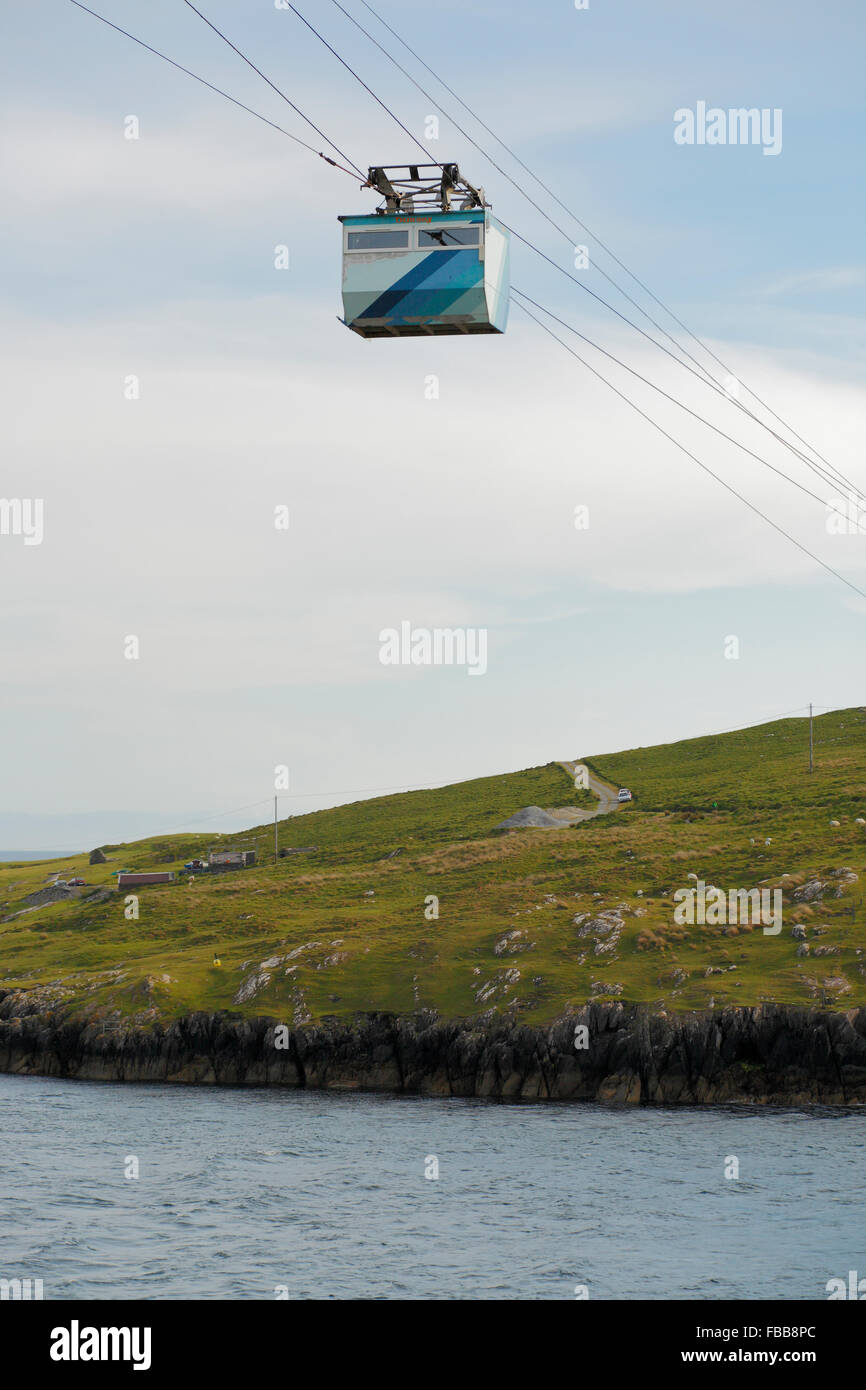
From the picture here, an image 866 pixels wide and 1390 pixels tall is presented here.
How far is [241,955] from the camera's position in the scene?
112 meters

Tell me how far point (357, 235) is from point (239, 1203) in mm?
38165

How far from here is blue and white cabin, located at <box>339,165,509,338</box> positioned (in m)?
39.2

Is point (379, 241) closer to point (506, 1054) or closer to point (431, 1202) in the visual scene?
point (431, 1202)

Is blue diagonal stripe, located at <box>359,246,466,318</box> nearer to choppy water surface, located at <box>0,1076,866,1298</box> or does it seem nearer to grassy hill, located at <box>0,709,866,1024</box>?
choppy water surface, located at <box>0,1076,866,1298</box>

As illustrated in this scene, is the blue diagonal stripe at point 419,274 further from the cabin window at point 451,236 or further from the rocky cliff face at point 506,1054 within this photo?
the rocky cliff face at point 506,1054

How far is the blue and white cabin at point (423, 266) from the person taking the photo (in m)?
39.2

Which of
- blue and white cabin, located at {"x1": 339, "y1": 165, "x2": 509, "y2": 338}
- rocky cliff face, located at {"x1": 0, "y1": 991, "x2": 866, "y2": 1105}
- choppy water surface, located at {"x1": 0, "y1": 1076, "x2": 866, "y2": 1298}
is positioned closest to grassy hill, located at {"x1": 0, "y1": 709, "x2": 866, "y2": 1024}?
rocky cliff face, located at {"x1": 0, "y1": 991, "x2": 866, "y2": 1105}

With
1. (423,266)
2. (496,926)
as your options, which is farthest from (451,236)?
(496,926)

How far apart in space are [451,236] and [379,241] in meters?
2.04

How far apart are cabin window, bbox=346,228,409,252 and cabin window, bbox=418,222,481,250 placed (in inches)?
19.8

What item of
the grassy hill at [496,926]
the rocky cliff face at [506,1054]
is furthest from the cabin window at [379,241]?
the grassy hill at [496,926]

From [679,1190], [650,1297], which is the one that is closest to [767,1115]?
[679,1190]

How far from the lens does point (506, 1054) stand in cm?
8519
